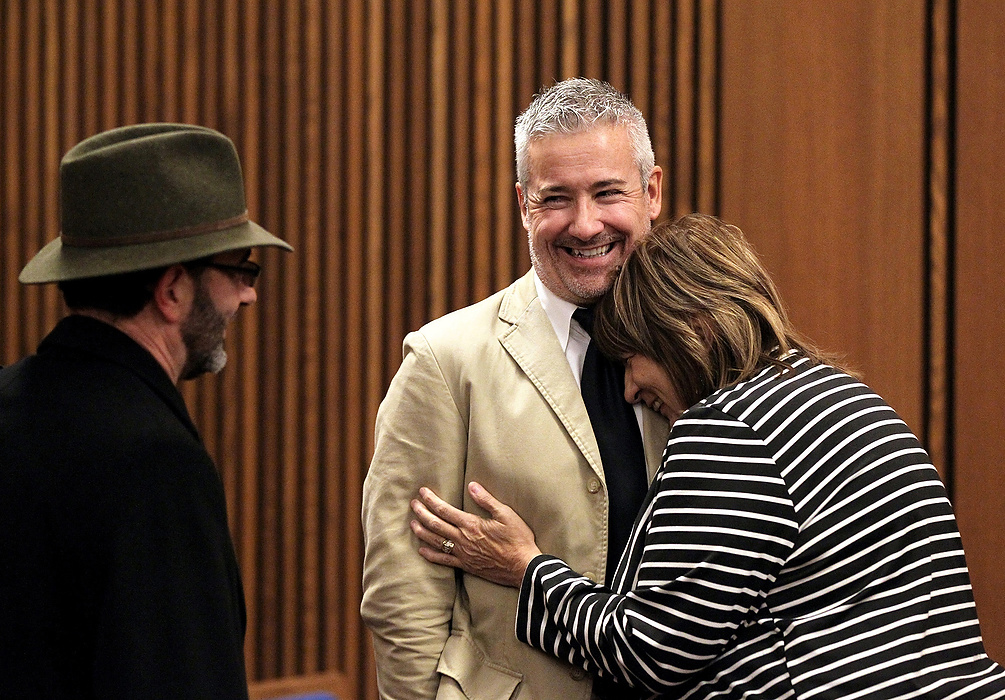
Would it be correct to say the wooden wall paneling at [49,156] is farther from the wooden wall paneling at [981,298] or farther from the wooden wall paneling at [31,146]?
the wooden wall paneling at [981,298]

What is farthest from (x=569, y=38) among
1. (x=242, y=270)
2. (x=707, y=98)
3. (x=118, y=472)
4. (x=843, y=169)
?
(x=118, y=472)

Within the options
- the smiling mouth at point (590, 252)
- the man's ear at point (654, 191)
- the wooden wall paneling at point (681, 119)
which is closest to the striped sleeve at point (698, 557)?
the smiling mouth at point (590, 252)

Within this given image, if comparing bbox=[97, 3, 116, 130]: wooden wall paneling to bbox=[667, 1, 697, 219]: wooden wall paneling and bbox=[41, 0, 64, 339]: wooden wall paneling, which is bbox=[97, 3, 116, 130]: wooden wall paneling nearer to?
bbox=[41, 0, 64, 339]: wooden wall paneling

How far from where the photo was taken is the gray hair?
211 cm

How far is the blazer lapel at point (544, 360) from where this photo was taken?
202 cm

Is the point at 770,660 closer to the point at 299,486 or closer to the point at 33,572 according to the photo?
the point at 33,572

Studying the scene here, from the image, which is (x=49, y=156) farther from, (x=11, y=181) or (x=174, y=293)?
(x=174, y=293)

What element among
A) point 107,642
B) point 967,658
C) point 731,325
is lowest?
point 967,658

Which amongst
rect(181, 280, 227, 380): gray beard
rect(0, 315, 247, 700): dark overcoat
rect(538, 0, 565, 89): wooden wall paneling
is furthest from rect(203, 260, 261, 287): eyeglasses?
rect(538, 0, 565, 89): wooden wall paneling

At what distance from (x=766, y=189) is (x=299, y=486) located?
5.77 ft

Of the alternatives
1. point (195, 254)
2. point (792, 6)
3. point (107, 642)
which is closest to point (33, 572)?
point (107, 642)

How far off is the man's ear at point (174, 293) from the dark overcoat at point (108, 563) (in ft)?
0.60

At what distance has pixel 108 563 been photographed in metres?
1.31

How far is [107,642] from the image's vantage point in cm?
129
